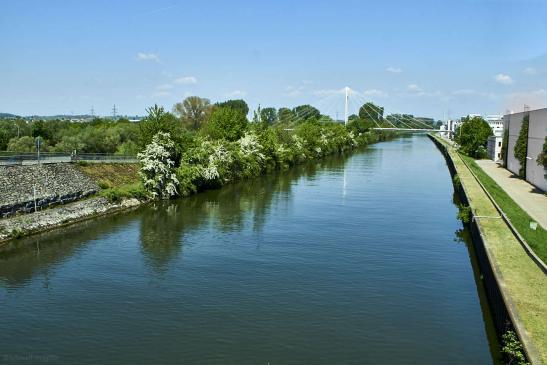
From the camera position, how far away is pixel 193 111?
412 ft

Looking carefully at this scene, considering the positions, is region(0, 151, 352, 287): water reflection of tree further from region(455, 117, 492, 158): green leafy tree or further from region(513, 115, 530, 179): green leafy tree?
region(455, 117, 492, 158): green leafy tree

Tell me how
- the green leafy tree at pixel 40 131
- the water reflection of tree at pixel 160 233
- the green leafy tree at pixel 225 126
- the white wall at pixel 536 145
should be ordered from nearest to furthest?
the water reflection of tree at pixel 160 233, the white wall at pixel 536 145, the green leafy tree at pixel 40 131, the green leafy tree at pixel 225 126

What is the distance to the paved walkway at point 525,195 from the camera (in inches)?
1216

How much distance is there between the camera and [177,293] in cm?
1970

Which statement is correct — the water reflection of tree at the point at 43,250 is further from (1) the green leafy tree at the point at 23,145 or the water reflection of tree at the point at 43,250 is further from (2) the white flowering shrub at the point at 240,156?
(1) the green leafy tree at the point at 23,145

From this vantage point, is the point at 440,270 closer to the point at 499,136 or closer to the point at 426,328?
the point at 426,328

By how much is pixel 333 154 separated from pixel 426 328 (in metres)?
85.5

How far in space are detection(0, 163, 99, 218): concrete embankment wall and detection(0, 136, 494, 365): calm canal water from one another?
3382mm

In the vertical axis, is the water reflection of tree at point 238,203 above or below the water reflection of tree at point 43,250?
above

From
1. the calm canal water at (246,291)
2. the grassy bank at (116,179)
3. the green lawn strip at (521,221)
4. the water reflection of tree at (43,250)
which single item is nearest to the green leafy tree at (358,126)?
the grassy bank at (116,179)

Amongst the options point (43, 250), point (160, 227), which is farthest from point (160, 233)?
point (43, 250)

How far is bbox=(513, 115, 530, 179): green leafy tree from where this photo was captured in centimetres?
4900

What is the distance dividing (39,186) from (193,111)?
93.8m

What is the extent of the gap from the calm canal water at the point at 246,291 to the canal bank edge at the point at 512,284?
100cm
